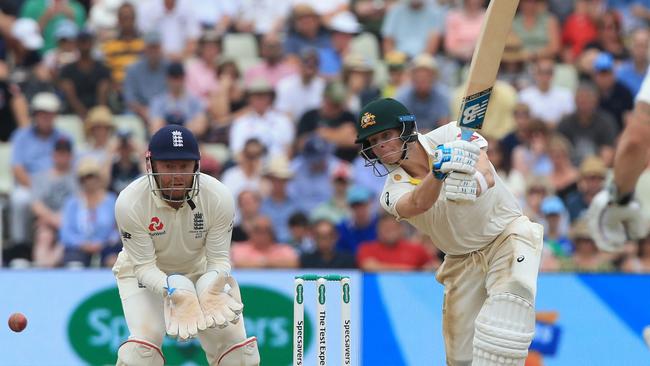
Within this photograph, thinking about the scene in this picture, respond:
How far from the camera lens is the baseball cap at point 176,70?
12477 mm

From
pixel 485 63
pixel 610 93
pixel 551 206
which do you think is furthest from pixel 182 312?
pixel 610 93

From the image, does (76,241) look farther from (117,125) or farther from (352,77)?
(352,77)

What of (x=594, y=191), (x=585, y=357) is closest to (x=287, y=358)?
(x=585, y=357)

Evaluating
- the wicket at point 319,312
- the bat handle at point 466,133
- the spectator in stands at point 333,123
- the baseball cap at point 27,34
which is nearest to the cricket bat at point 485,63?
the bat handle at point 466,133

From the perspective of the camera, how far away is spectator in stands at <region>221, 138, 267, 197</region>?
1158cm

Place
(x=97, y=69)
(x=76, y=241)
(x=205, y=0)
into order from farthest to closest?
(x=205, y=0)
(x=97, y=69)
(x=76, y=241)

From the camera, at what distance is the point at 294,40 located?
43.6 feet

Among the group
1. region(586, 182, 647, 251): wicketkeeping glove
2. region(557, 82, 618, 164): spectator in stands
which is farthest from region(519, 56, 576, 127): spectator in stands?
region(586, 182, 647, 251): wicketkeeping glove

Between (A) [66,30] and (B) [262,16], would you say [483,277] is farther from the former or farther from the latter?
(A) [66,30]

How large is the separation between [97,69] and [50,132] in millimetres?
1142

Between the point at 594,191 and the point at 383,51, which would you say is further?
the point at 383,51

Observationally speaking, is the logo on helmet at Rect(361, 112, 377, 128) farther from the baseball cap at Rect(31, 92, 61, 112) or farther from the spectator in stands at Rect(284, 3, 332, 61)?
the spectator in stands at Rect(284, 3, 332, 61)

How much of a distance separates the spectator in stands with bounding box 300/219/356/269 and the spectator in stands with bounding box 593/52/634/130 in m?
3.62

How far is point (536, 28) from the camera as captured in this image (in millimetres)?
13383
